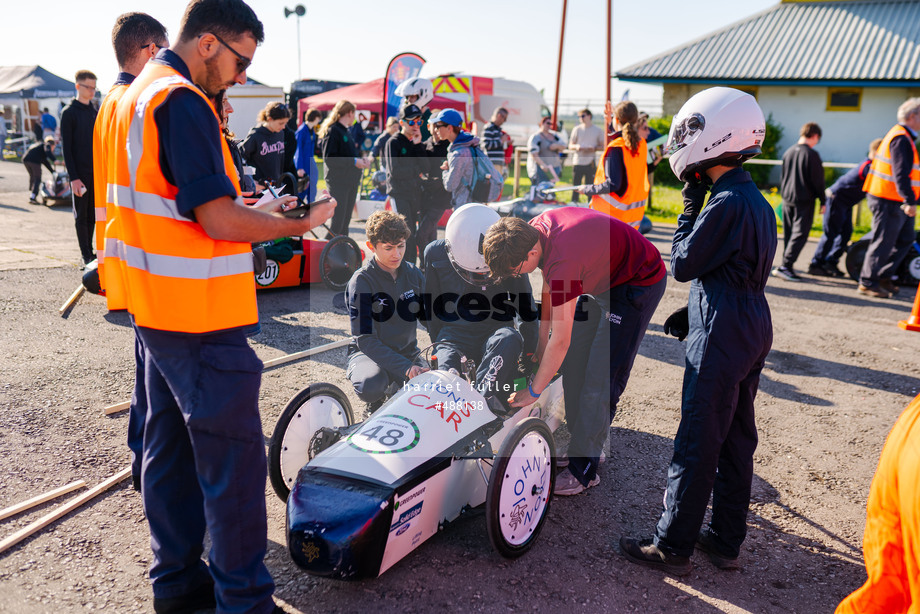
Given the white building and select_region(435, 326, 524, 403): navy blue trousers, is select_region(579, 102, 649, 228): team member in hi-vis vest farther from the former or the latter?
the white building

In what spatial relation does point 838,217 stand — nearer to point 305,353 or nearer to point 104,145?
point 305,353

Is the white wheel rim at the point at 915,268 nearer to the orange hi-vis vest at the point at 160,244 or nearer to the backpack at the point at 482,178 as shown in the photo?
the backpack at the point at 482,178

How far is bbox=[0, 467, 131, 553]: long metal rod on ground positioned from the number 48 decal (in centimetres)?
146

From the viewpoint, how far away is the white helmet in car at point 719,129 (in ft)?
8.98

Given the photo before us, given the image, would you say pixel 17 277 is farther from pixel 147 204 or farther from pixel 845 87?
pixel 845 87

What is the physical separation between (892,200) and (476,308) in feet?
21.6

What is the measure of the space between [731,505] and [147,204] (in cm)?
275

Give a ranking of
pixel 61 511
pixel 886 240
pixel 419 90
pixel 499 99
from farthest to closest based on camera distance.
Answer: pixel 499 99, pixel 886 240, pixel 419 90, pixel 61 511

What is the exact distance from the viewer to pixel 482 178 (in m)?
7.68

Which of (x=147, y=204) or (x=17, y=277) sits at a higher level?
(x=147, y=204)

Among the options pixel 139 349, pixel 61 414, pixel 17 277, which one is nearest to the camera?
pixel 139 349

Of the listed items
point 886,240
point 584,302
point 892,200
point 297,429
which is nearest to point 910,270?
point 886,240

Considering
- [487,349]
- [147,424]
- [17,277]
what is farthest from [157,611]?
[17,277]

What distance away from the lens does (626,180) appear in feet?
22.1
